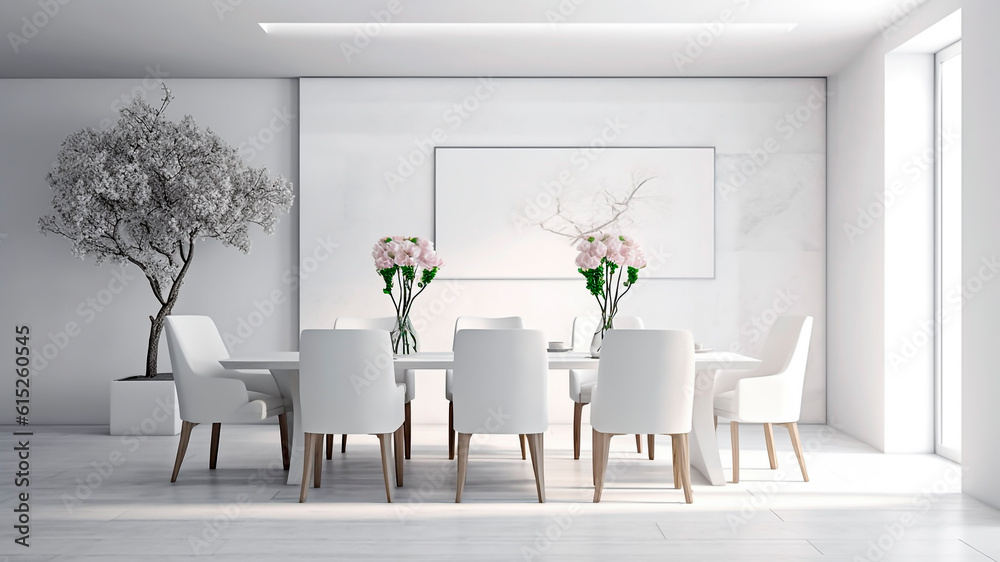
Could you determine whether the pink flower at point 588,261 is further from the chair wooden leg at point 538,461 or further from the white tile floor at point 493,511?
the white tile floor at point 493,511

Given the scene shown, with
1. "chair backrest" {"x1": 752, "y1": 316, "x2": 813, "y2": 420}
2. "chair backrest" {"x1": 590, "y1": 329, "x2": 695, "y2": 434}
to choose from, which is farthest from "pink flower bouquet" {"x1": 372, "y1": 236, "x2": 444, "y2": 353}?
"chair backrest" {"x1": 752, "y1": 316, "x2": 813, "y2": 420}

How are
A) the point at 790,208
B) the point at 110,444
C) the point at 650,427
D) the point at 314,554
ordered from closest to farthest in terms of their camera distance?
the point at 314,554
the point at 650,427
the point at 110,444
the point at 790,208

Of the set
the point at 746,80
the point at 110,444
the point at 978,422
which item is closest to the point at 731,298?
the point at 746,80

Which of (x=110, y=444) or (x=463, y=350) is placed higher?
(x=463, y=350)

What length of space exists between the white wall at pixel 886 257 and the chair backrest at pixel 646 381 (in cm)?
211

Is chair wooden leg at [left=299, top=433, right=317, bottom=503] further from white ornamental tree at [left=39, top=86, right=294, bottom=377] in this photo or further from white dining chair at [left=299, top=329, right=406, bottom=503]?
white ornamental tree at [left=39, top=86, right=294, bottom=377]

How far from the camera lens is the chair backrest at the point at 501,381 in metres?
3.44

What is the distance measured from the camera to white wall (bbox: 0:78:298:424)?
5.86 meters

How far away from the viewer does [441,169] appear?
19.2 ft

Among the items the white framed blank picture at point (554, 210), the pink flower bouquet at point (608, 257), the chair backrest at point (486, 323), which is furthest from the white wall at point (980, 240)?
the chair backrest at point (486, 323)

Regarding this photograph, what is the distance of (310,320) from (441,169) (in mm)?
1532

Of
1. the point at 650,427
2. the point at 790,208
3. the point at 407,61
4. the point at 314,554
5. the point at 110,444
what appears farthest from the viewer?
the point at 790,208

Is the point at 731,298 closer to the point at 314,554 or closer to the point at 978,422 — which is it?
the point at 978,422

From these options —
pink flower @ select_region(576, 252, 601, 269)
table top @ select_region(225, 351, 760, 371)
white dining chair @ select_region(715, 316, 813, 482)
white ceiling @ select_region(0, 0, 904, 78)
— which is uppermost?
white ceiling @ select_region(0, 0, 904, 78)
